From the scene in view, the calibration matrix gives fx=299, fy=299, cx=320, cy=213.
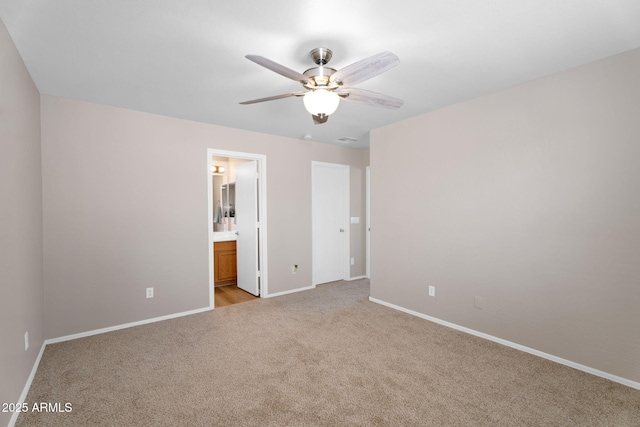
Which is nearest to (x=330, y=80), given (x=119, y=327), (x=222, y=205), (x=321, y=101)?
(x=321, y=101)

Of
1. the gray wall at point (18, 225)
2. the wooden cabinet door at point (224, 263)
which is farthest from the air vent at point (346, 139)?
the gray wall at point (18, 225)

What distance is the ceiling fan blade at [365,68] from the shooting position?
1626 mm

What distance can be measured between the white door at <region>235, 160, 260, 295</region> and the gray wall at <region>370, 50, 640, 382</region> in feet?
6.86

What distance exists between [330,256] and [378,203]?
1530 millimetres

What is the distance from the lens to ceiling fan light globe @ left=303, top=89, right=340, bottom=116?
6.38 ft

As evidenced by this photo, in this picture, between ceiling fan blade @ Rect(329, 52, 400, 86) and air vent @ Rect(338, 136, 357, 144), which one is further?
air vent @ Rect(338, 136, 357, 144)


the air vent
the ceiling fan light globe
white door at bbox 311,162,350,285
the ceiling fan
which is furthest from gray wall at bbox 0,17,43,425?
the air vent

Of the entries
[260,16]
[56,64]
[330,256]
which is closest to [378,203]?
[330,256]

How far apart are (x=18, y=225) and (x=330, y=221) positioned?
386 cm

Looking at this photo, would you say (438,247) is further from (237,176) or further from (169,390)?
(237,176)

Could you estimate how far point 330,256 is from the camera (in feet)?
17.1

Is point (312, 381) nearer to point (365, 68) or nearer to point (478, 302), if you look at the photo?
point (478, 302)

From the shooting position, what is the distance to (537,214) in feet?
8.58

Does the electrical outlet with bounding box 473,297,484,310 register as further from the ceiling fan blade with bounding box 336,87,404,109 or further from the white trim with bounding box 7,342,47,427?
the white trim with bounding box 7,342,47,427
